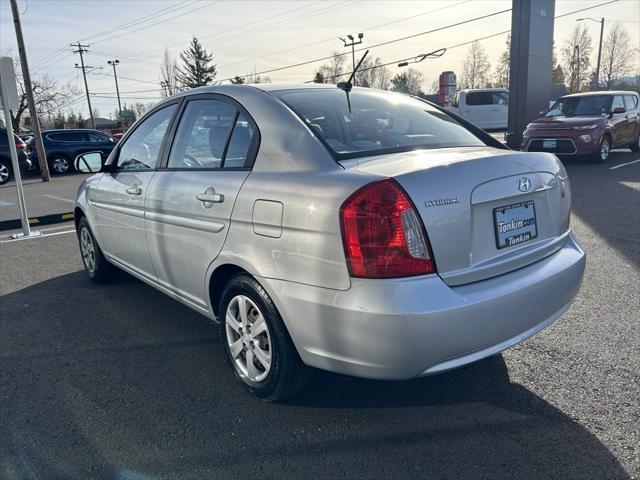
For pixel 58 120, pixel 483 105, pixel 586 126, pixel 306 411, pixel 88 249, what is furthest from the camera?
pixel 58 120

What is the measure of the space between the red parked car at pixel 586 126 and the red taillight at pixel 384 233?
11.3 metres

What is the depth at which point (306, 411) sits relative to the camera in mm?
2742

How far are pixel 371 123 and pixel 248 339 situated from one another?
141 cm

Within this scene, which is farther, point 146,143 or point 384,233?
point 146,143

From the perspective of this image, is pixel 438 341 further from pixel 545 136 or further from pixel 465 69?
pixel 465 69

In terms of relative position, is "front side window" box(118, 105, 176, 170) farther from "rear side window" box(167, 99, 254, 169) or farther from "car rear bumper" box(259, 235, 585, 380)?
"car rear bumper" box(259, 235, 585, 380)

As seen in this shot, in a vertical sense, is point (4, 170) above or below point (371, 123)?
below

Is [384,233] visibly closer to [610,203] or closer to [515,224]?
[515,224]

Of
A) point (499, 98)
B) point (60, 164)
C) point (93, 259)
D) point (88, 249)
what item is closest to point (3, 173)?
point (60, 164)

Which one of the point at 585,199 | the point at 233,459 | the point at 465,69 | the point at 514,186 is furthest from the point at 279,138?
the point at 465,69

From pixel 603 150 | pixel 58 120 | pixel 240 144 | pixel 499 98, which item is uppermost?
pixel 58 120

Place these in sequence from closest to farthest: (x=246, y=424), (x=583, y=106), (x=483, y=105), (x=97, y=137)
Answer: (x=246, y=424) < (x=583, y=106) < (x=97, y=137) < (x=483, y=105)

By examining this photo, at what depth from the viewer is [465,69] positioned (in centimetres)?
7356

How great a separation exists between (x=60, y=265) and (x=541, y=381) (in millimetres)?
5243
